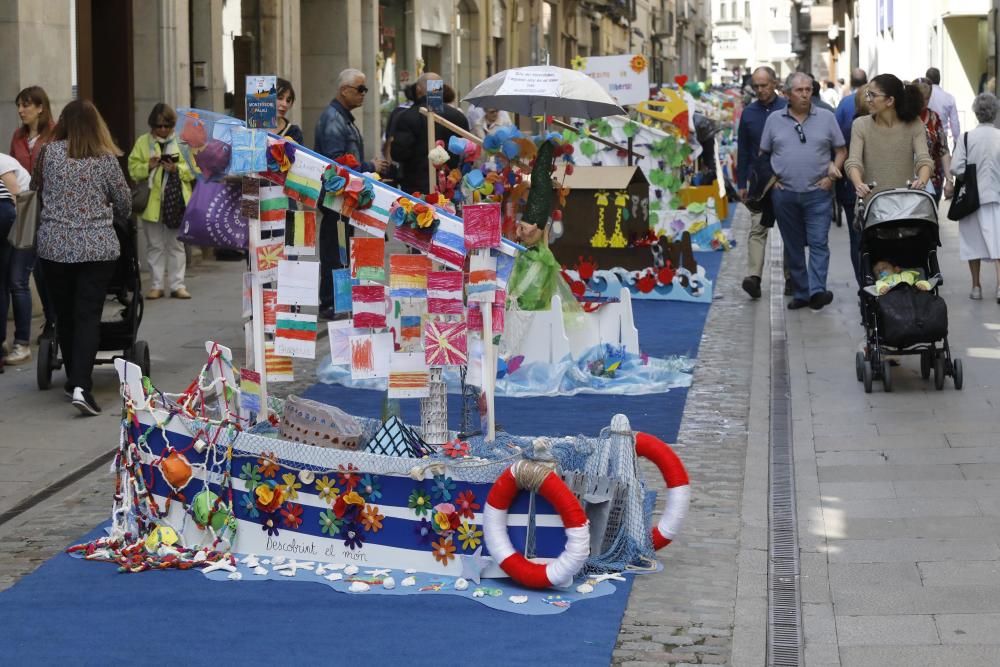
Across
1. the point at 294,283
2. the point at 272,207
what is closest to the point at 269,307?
the point at 294,283

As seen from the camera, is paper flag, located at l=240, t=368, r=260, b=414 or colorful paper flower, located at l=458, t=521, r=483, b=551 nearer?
colorful paper flower, located at l=458, t=521, r=483, b=551

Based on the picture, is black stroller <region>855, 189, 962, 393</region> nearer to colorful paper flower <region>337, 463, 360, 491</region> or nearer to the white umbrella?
the white umbrella

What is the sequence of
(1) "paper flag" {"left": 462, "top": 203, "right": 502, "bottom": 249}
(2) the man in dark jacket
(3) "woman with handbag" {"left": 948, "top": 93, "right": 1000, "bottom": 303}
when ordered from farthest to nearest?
(2) the man in dark jacket → (3) "woman with handbag" {"left": 948, "top": 93, "right": 1000, "bottom": 303} → (1) "paper flag" {"left": 462, "top": 203, "right": 502, "bottom": 249}

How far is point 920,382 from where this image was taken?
394 inches

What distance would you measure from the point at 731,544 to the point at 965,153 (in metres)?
7.15

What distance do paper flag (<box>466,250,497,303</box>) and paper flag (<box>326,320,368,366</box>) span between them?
1.57ft

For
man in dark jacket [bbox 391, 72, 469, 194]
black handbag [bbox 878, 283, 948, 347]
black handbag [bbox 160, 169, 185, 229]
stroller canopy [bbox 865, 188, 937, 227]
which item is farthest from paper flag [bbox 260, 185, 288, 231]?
black handbag [bbox 160, 169, 185, 229]

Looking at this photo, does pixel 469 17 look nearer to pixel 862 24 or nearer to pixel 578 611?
pixel 862 24

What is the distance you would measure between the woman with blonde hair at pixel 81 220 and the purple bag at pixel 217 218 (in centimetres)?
210

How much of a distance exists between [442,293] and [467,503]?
3.36 ft

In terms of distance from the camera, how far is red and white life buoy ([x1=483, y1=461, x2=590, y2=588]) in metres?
5.69

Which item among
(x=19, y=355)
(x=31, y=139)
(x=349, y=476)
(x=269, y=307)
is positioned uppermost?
(x=31, y=139)

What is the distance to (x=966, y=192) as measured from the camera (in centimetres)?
1294

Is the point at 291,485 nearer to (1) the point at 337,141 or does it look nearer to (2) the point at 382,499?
(2) the point at 382,499
